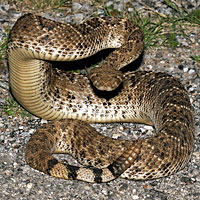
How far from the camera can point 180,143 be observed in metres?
6.33

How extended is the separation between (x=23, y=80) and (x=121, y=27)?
2245 millimetres

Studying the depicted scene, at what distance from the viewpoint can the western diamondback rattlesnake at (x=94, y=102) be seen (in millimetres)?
6148

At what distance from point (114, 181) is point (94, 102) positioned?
1876mm

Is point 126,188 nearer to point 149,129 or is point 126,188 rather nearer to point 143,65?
point 149,129

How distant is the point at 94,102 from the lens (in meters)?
7.71

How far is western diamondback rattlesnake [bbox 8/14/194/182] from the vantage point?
615cm

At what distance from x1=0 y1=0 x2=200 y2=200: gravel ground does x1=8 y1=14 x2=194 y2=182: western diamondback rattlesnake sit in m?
0.13

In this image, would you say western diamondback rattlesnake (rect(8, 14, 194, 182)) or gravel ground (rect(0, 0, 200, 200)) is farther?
western diamondback rattlesnake (rect(8, 14, 194, 182))

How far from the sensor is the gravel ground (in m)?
5.80

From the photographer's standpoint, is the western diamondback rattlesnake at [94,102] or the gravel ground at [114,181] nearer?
the gravel ground at [114,181]

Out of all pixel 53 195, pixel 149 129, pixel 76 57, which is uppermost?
pixel 76 57

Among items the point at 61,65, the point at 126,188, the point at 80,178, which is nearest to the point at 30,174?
the point at 80,178

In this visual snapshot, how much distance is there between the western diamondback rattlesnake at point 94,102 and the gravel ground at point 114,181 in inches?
5.1

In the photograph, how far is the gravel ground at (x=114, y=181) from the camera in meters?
5.80
